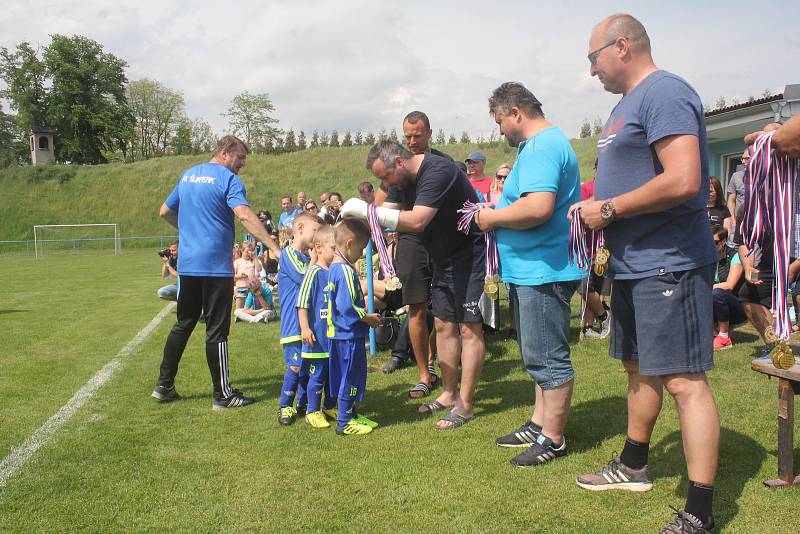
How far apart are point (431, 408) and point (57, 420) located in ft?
9.40

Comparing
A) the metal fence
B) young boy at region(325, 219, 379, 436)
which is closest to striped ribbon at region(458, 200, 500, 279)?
young boy at region(325, 219, 379, 436)

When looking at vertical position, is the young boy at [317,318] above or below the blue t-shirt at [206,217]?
below

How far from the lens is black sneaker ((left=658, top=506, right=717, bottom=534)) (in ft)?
8.87

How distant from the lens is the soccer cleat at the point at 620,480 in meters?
3.33

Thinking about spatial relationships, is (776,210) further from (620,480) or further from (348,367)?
(348,367)

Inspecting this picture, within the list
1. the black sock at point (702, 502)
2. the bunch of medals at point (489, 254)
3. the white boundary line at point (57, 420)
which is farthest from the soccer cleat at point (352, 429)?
the black sock at point (702, 502)

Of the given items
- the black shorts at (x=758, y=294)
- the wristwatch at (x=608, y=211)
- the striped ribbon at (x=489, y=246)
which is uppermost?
the wristwatch at (x=608, y=211)

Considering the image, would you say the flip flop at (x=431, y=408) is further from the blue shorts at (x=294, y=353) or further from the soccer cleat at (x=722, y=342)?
the soccer cleat at (x=722, y=342)

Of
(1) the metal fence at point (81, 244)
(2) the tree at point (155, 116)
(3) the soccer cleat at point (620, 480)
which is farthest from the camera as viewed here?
(2) the tree at point (155, 116)

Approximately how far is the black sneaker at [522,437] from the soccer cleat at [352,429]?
3.05 ft

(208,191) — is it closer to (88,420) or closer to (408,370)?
(88,420)

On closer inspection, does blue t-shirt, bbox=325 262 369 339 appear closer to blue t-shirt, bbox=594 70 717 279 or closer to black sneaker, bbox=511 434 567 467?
black sneaker, bbox=511 434 567 467

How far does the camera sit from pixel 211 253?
523cm

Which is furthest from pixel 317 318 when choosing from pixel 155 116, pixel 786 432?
pixel 155 116
